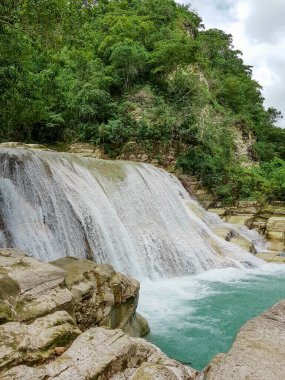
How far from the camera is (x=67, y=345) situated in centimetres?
351

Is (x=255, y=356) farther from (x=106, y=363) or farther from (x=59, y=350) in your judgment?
(x=59, y=350)

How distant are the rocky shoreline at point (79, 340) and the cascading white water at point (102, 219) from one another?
11.6ft

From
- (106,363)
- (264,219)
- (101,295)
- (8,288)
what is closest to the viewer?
(106,363)

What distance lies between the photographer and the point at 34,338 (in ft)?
11.2

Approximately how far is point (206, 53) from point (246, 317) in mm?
32420

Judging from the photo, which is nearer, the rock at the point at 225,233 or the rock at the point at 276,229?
the rock at the point at 225,233

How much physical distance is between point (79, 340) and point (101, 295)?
1718 millimetres

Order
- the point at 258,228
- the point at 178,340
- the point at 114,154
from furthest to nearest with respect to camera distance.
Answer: the point at 114,154 < the point at 258,228 < the point at 178,340

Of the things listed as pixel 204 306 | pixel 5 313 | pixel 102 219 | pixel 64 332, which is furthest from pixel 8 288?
pixel 102 219

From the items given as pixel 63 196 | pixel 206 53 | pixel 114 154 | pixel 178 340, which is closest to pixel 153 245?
pixel 63 196

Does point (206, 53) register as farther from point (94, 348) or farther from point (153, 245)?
point (94, 348)

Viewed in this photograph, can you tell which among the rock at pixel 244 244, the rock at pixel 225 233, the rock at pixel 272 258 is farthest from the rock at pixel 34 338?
the rock at pixel 225 233

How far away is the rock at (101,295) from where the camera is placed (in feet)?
15.9

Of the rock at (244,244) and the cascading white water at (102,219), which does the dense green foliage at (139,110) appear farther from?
the cascading white water at (102,219)
